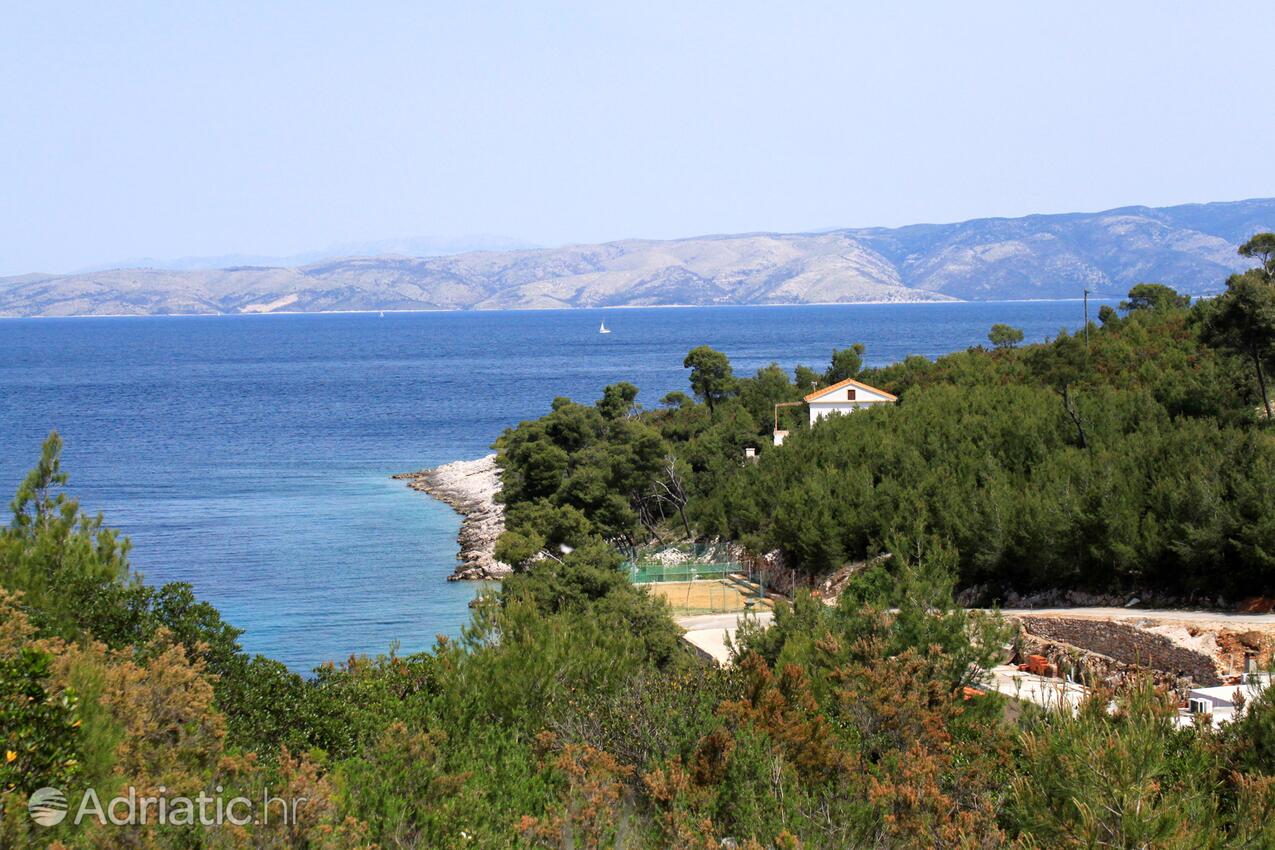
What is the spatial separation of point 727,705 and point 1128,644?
1180cm

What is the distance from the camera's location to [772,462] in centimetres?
3822

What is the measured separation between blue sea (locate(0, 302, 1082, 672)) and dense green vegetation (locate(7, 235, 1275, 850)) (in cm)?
627

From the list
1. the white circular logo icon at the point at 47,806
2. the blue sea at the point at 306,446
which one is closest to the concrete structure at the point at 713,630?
the blue sea at the point at 306,446

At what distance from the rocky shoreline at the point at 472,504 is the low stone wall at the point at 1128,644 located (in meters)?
17.2

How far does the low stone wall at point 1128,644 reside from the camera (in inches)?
757

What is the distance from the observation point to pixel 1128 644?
2052cm

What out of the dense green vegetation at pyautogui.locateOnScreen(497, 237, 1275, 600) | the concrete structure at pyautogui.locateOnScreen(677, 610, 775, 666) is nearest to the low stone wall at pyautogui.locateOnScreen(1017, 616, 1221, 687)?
the dense green vegetation at pyautogui.locateOnScreen(497, 237, 1275, 600)

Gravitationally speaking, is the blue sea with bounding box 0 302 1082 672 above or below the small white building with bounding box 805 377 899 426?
below

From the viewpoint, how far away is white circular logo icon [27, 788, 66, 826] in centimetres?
789

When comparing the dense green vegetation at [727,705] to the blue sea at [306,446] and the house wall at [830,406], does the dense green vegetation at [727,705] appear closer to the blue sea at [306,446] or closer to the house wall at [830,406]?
the blue sea at [306,446]

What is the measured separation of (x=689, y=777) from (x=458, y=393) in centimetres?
9074

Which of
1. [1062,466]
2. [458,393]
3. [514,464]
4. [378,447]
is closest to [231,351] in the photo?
[458,393]

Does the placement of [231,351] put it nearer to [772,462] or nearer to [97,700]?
[772,462]

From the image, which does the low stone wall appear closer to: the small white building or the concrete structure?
the concrete structure
